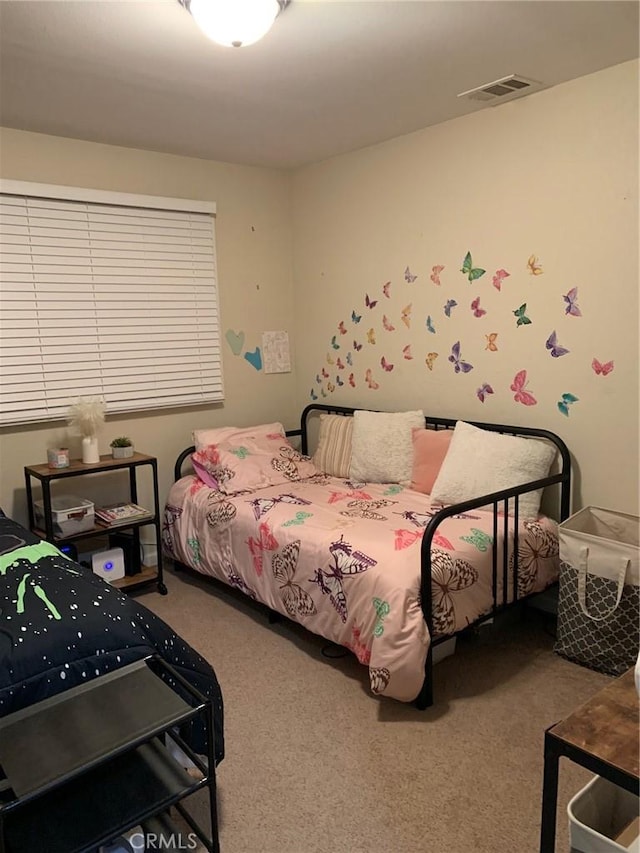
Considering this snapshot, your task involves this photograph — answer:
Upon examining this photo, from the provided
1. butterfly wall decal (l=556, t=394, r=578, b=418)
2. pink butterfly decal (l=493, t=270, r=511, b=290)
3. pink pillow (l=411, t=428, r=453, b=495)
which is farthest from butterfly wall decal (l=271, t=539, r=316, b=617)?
pink butterfly decal (l=493, t=270, r=511, b=290)

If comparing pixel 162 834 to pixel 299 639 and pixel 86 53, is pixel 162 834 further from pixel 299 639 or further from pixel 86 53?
pixel 86 53

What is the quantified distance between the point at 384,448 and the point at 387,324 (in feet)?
2.40

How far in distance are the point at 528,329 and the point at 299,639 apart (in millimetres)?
1762

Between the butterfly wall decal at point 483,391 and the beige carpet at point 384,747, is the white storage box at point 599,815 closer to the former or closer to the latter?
the beige carpet at point 384,747

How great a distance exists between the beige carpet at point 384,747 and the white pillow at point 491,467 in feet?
2.06

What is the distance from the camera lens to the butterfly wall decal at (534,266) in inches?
112

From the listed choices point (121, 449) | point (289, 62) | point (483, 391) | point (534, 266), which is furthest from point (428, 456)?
point (289, 62)

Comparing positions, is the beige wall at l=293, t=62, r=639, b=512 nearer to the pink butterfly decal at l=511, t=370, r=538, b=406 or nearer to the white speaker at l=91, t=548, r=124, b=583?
the pink butterfly decal at l=511, t=370, r=538, b=406

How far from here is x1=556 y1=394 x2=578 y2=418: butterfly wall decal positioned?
2.78 m

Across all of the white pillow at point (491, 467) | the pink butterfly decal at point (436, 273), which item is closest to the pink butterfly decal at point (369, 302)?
the pink butterfly decal at point (436, 273)

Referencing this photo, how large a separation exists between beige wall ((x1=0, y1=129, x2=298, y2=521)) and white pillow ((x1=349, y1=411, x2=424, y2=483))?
944 mm

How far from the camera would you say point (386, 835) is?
1754mm

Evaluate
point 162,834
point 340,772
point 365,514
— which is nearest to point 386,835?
point 340,772

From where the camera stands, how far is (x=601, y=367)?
8.76 feet
